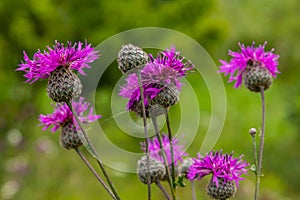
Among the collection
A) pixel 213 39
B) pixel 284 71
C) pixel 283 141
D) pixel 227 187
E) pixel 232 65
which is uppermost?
pixel 284 71

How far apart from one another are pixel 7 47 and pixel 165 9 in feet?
9.62

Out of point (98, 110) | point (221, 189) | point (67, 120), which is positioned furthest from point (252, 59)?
point (98, 110)

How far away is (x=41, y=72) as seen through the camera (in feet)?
6.16

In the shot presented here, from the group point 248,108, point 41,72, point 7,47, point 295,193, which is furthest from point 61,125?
point 248,108

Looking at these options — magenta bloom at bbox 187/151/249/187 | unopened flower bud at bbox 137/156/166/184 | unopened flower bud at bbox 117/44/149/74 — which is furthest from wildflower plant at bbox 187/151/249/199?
unopened flower bud at bbox 117/44/149/74

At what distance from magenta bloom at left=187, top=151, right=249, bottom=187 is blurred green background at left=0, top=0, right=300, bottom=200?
3.79m

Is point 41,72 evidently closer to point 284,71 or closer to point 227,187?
point 227,187

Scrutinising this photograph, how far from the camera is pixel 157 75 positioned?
188 cm

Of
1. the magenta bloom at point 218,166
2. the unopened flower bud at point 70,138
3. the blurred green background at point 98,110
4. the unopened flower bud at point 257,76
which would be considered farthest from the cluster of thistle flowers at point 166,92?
the blurred green background at point 98,110

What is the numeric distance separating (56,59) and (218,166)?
76cm

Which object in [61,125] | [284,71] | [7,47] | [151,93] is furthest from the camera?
[284,71]

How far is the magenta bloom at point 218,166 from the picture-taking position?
6.18ft

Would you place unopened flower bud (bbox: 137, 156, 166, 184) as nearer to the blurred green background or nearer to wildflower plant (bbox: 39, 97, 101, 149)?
wildflower plant (bbox: 39, 97, 101, 149)

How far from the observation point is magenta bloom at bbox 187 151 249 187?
6.18ft
